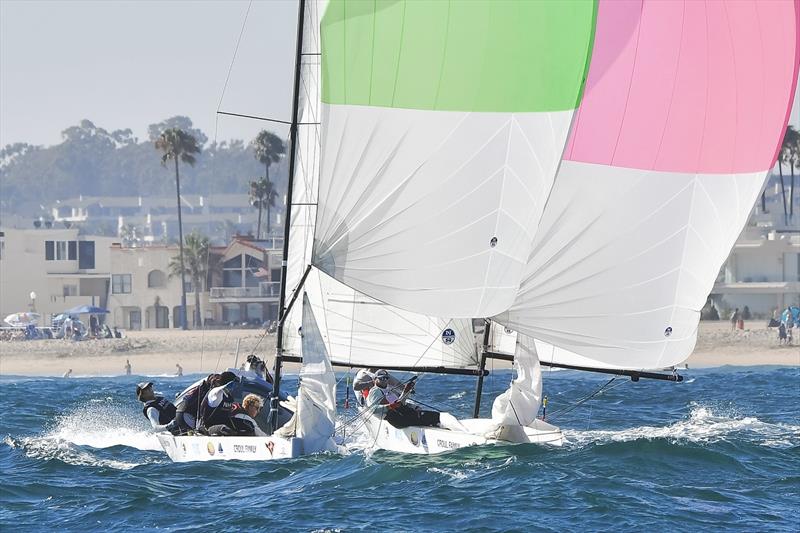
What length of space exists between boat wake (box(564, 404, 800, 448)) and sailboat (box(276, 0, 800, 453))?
1.44 m

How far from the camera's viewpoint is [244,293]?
81312 millimetres

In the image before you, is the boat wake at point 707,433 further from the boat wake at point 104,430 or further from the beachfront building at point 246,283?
the beachfront building at point 246,283

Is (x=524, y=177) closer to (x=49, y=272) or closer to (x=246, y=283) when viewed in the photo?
(x=246, y=283)

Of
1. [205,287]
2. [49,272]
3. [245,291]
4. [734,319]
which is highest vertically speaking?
[49,272]

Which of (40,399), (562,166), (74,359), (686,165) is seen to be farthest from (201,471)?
(74,359)

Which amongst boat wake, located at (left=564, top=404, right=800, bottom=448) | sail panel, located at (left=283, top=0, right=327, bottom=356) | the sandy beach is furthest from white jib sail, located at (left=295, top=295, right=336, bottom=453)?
the sandy beach

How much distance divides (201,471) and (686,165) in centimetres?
936

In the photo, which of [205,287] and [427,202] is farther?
[205,287]

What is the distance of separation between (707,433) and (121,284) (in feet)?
215

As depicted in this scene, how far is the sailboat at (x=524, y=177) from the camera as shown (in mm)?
19453

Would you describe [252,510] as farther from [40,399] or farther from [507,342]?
[40,399]

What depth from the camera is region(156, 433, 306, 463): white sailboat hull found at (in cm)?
2117

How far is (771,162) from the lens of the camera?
23688 millimetres

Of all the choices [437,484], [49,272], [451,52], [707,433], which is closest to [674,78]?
[451,52]
